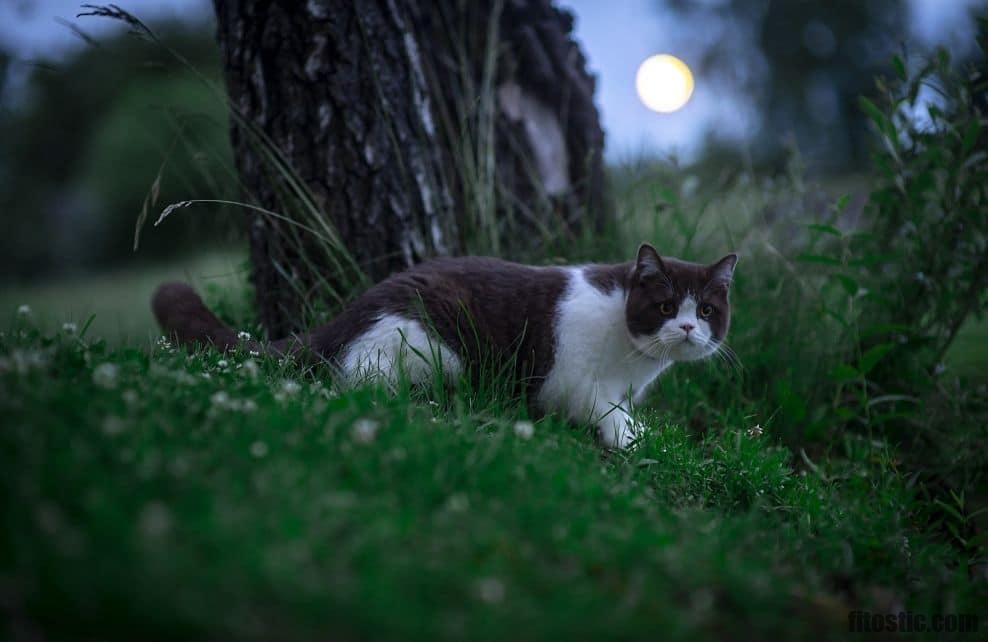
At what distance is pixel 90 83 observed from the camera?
17703 mm

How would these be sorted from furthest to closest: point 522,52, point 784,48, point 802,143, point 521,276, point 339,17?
point 784,48 → point 802,143 → point 522,52 → point 339,17 → point 521,276

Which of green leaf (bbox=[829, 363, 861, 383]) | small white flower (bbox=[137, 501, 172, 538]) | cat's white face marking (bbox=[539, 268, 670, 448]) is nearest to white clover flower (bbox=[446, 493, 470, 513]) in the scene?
small white flower (bbox=[137, 501, 172, 538])

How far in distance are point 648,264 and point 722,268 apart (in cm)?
35

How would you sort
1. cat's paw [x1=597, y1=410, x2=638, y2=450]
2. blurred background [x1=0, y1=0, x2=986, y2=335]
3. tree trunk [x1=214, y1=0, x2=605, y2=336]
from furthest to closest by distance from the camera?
blurred background [x1=0, y1=0, x2=986, y2=335]
tree trunk [x1=214, y1=0, x2=605, y2=336]
cat's paw [x1=597, y1=410, x2=638, y2=450]

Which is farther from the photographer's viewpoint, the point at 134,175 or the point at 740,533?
the point at 134,175

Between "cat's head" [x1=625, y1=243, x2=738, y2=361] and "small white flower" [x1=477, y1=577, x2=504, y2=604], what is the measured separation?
68.7 inches

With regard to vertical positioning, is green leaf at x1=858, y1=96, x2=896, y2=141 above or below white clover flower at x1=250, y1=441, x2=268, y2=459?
above

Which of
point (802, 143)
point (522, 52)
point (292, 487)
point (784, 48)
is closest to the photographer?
point (292, 487)

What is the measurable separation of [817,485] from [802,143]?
16.1 meters

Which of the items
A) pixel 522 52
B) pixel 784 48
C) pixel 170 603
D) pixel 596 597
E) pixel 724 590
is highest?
pixel 784 48

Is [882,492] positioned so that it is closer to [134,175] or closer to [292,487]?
[292,487]

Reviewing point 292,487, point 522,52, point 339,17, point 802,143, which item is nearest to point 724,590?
point 292,487

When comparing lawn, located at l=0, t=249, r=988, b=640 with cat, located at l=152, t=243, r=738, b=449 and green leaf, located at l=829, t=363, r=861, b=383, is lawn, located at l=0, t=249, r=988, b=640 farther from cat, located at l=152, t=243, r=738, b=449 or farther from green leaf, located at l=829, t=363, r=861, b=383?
green leaf, located at l=829, t=363, r=861, b=383

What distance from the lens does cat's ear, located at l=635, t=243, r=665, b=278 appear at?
9.50ft
